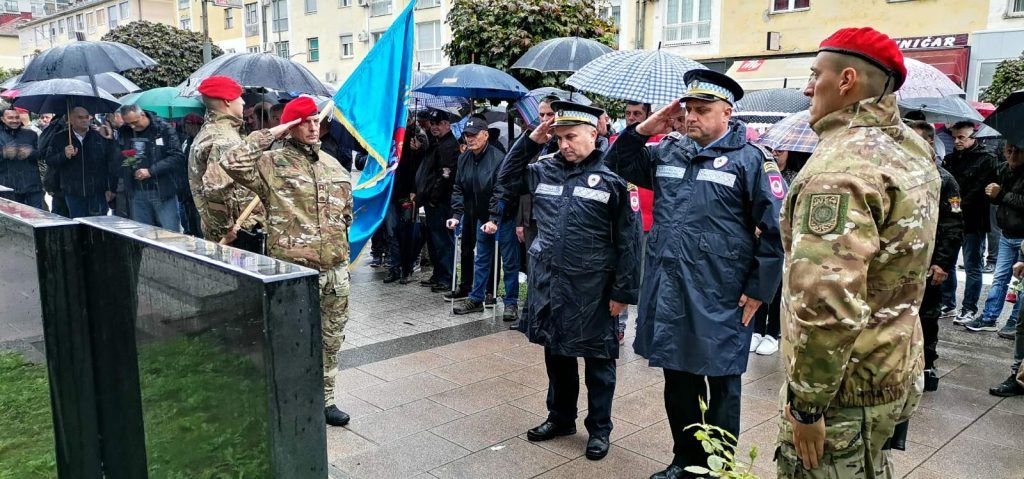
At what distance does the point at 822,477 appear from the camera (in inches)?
92.7

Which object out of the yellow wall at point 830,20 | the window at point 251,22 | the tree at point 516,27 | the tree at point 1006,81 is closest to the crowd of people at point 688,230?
the tree at point 516,27

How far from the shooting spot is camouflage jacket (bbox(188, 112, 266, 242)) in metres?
5.39

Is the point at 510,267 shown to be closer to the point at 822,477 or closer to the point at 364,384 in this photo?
the point at 364,384

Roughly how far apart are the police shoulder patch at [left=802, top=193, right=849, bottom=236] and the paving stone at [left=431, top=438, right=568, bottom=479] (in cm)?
248

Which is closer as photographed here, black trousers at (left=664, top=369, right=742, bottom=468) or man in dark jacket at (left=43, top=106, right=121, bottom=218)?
black trousers at (left=664, top=369, right=742, bottom=468)

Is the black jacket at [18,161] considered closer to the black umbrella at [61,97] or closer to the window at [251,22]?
the black umbrella at [61,97]

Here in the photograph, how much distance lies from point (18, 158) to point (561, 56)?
764 centimetres

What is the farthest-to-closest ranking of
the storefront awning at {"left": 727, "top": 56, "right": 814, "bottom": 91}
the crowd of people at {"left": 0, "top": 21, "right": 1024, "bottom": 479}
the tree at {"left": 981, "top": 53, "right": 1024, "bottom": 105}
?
1. the storefront awning at {"left": 727, "top": 56, "right": 814, "bottom": 91}
2. the tree at {"left": 981, "top": 53, "right": 1024, "bottom": 105}
3. the crowd of people at {"left": 0, "top": 21, "right": 1024, "bottom": 479}

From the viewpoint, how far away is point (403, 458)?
4355 millimetres

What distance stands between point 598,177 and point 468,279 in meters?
4.72

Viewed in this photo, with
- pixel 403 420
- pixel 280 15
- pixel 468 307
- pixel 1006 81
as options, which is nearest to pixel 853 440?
pixel 403 420

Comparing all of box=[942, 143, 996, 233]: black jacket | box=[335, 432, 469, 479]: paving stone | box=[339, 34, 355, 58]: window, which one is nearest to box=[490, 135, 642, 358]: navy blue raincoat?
box=[335, 432, 469, 479]: paving stone

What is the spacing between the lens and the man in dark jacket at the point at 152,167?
9.45 m

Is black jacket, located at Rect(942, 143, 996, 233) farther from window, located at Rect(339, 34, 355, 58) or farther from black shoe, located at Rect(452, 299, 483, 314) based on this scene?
window, located at Rect(339, 34, 355, 58)
